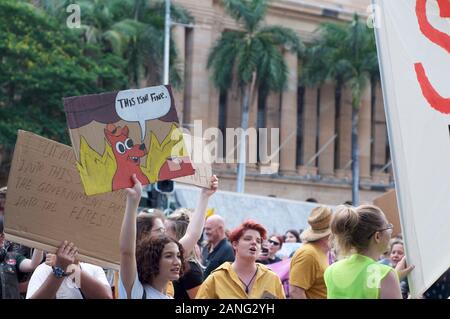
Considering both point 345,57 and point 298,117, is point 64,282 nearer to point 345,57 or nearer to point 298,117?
point 345,57

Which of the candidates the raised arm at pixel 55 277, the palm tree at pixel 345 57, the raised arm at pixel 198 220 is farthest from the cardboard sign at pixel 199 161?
the palm tree at pixel 345 57

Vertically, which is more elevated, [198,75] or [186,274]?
[198,75]

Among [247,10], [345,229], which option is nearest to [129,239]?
[345,229]

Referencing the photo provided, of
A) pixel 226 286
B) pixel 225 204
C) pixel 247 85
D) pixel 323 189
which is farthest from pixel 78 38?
pixel 226 286

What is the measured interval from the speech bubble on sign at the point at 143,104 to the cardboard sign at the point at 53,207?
0.44m

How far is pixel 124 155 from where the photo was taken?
4395 millimetres

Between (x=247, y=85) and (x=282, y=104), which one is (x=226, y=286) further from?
(x=282, y=104)

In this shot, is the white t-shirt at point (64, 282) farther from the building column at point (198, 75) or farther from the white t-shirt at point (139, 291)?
the building column at point (198, 75)

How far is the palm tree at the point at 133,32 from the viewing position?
3944 cm

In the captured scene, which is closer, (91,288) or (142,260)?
(91,288)

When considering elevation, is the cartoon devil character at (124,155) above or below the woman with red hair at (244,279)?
above

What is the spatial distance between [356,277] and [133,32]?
3591 cm

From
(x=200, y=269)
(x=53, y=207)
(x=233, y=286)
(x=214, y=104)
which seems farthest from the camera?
(x=214, y=104)

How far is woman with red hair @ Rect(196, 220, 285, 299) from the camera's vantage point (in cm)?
530
